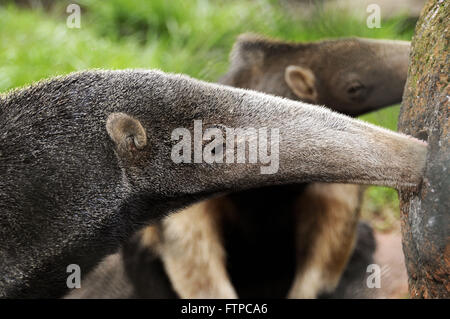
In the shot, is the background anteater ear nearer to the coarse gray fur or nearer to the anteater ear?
the coarse gray fur

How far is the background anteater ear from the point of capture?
4453mm

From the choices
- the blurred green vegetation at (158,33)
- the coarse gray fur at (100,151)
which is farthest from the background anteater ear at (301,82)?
the coarse gray fur at (100,151)

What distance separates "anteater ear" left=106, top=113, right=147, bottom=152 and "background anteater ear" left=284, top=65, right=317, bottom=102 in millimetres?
1994

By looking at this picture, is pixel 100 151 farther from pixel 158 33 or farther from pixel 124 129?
A: pixel 158 33

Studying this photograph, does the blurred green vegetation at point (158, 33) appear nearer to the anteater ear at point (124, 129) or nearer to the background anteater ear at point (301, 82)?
the background anteater ear at point (301, 82)

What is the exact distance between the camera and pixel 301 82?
177 inches

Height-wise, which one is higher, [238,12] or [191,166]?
[238,12]

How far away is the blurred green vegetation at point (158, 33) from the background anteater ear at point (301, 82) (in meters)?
0.57

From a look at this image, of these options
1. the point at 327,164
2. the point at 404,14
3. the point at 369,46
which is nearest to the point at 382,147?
the point at 327,164

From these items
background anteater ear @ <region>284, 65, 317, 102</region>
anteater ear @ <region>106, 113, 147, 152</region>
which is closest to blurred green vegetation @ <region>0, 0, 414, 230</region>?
background anteater ear @ <region>284, 65, 317, 102</region>
